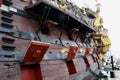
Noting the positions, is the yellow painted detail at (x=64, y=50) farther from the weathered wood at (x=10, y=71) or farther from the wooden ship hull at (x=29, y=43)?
the weathered wood at (x=10, y=71)

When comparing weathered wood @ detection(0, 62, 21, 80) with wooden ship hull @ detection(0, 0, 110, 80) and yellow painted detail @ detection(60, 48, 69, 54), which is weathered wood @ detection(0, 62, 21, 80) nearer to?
wooden ship hull @ detection(0, 0, 110, 80)

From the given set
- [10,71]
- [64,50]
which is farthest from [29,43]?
[64,50]

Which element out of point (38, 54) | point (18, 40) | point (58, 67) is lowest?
point (58, 67)

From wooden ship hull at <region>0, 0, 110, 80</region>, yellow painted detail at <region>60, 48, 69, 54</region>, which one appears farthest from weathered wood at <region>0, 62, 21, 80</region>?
yellow painted detail at <region>60, 48, 69, 54</region>

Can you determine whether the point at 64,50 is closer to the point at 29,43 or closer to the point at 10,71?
the point at 29,43

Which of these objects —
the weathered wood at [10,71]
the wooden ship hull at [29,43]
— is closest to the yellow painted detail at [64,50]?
the wooden ship hull at [29,43]

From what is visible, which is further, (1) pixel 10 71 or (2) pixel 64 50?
(2) pixel 64 50

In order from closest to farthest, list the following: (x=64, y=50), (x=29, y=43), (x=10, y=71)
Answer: (x=10, y=71) → (x=29, y=43) → (x=64, y=50)

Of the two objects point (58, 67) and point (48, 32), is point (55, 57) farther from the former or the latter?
point (48, 32)

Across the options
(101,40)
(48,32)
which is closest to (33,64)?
(48,32)

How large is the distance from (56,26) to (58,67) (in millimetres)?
2558

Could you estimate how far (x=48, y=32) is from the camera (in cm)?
1145

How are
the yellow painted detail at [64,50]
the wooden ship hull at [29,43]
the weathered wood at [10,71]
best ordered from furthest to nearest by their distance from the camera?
the yellow painted detail at [64,50] → the wooden ship hull at [29,43] → the weathered wood at [10,71]

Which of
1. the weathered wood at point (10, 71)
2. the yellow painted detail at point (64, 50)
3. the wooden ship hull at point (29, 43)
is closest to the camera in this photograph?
the weathered wood at point (10, 71)
